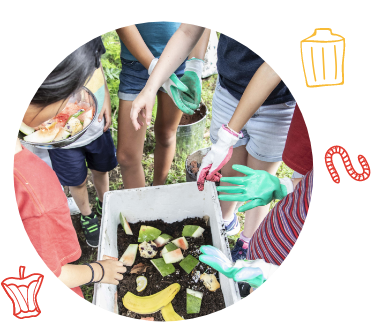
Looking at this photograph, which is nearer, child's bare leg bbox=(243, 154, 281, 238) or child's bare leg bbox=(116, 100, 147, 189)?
child's bare leg bbox=(243, 154, 281, 238)

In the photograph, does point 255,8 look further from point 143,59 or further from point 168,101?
point 168,101

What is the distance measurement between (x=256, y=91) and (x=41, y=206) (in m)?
0.77

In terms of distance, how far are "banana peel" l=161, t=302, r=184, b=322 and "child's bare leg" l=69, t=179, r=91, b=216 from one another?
2.49ft

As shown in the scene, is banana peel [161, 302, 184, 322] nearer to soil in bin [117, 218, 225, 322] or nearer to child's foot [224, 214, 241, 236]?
soil in bin [117, 218, 225, 322]

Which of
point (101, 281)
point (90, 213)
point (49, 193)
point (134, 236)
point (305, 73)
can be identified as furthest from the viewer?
point (90, 213)

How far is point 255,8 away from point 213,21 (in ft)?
0.49

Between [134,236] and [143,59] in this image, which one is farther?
[134,236]

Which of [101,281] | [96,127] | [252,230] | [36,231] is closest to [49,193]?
[36,231]

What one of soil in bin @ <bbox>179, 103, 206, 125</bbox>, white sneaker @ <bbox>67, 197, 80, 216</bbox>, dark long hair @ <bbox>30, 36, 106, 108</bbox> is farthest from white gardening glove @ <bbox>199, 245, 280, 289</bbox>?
soil in bin @ <bbox>179, 103, 206, 125</bbox>

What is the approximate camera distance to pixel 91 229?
1.65 meters

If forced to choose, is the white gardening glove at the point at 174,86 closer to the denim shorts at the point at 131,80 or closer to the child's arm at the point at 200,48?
the denim shorts at the point at 131,80

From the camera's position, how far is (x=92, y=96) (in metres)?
1.28

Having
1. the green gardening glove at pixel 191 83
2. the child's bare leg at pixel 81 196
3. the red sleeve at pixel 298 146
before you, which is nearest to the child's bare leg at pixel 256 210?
the red sleeve at pixel 298 146

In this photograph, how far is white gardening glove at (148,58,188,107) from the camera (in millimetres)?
1276
